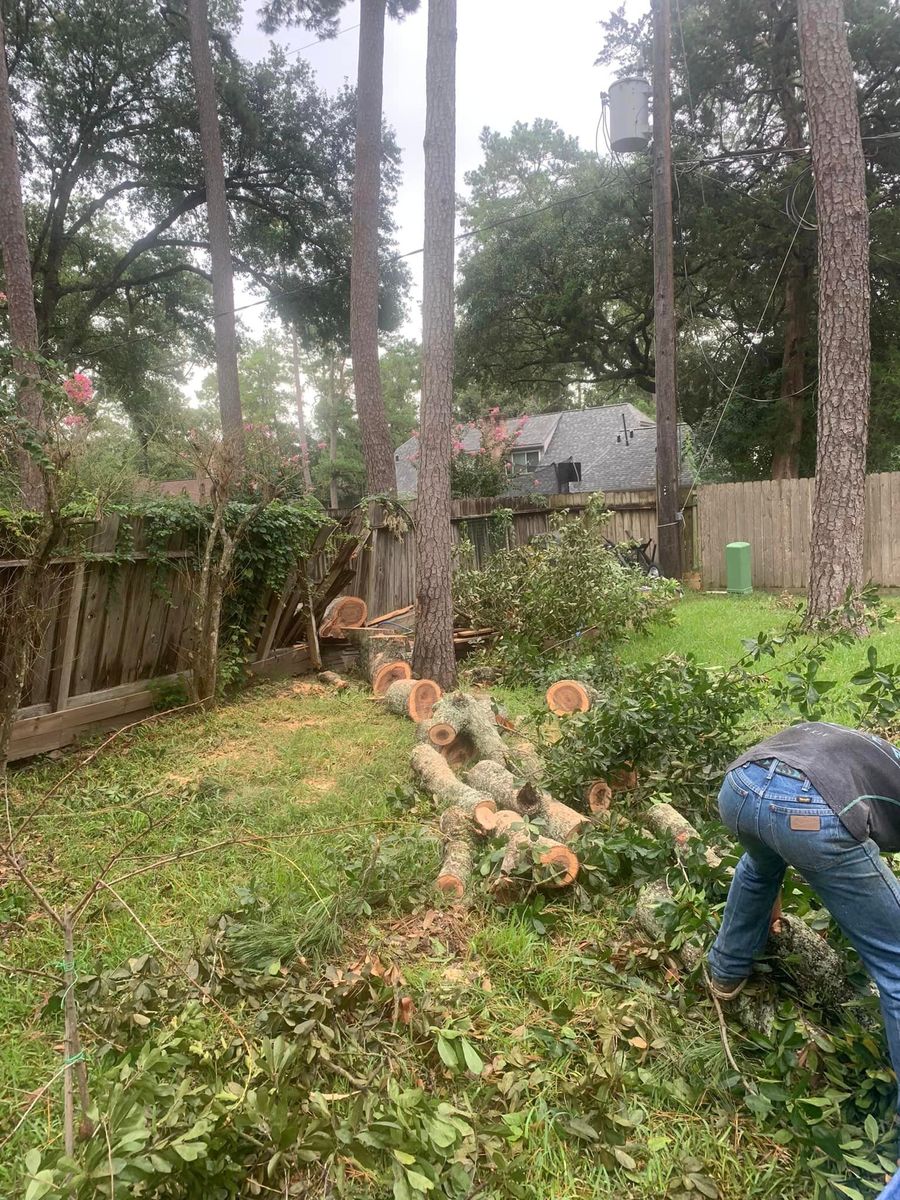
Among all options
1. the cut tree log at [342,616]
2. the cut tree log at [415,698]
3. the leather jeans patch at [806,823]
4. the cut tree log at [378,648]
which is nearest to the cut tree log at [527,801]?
the leather jeans patch at [806,823]

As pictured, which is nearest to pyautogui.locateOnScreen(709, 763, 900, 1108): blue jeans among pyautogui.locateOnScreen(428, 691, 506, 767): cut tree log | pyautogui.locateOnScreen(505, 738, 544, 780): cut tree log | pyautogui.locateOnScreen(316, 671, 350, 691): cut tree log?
pyautogui.locateOnScreen(505, 738, 544, 780): cut tree log

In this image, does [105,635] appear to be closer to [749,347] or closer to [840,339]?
[840,339]

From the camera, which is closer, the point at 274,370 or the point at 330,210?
the point at 330,210

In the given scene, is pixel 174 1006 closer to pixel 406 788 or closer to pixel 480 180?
pixel 406 788

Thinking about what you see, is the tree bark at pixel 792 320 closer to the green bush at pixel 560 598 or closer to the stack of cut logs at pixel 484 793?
the green bush at pixel 560 598

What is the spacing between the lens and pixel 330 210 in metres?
15.4

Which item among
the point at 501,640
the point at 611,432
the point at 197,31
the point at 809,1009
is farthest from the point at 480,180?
the point at 809,1009

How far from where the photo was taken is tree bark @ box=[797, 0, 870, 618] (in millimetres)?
7254

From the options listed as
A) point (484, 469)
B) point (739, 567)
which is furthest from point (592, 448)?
point (739, 567)

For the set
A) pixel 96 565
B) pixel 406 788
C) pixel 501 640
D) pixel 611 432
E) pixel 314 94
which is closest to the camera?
pixel 406 788

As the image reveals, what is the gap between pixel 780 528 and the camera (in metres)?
11.4

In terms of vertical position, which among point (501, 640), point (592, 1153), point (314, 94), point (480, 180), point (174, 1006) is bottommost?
point (592, 1153)

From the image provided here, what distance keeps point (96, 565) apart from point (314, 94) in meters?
13.9

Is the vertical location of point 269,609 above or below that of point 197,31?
below
